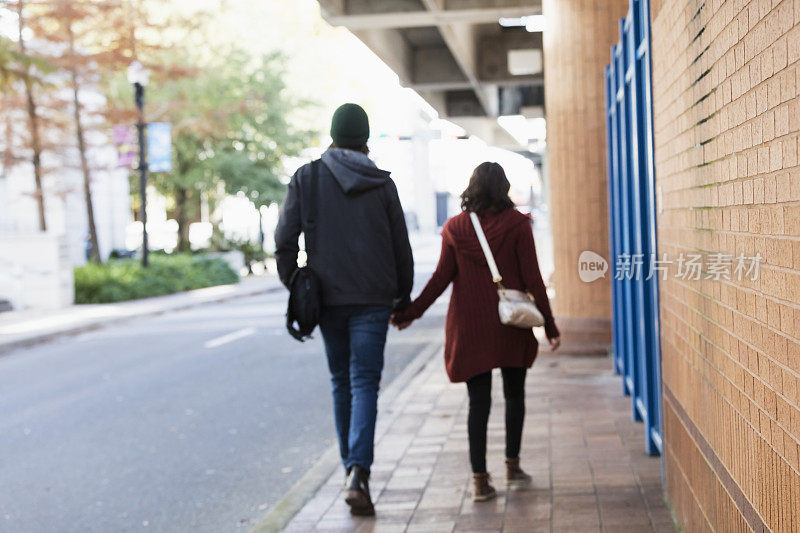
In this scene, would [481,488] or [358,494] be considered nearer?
[358,494]

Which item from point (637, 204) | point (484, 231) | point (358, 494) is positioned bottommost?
point (358, 494)

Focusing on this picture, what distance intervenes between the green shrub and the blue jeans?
1829cm

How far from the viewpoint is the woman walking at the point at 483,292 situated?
204 inches

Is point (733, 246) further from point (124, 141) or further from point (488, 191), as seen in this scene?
point (124, 141)

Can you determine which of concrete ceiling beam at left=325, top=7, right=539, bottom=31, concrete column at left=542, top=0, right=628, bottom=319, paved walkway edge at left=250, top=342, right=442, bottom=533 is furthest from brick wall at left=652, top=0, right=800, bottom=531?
concrete ceiling beam at left=325, top=7, right=539, bottom=31

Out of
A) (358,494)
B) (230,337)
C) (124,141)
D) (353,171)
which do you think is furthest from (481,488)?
(124,141)

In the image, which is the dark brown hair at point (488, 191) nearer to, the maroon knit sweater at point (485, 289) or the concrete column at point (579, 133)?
the maroon knit sweater at point (485, 289)

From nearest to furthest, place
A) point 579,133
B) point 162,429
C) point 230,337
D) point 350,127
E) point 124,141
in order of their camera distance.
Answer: point 350,127
point 162,429
point 579,133
point 230,337
point 124,141

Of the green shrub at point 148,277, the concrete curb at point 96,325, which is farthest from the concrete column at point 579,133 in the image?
the green shrub at point 148,277

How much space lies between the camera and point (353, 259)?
5.17 metres

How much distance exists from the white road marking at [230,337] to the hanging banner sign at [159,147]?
1032 cm

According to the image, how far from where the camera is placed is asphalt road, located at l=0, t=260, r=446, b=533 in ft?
19.5

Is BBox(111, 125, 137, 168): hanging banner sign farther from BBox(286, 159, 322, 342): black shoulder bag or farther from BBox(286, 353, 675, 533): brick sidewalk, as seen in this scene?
BBox(286, 159, 322, 342): black shoulder bag

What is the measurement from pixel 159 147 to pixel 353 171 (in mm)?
20716
